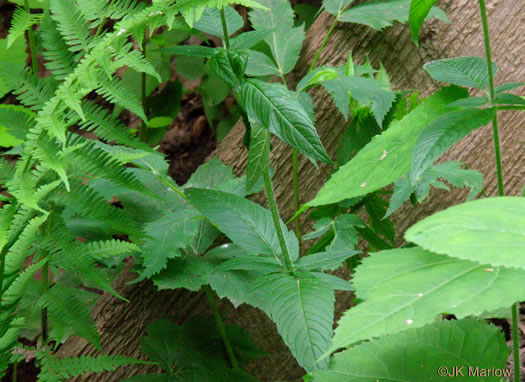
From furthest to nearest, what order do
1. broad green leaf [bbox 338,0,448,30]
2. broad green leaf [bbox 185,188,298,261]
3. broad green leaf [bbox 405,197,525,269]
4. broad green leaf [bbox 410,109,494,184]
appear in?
broad green leaf [bbox 338,0,448,30] < broad green leaf [bbox 185,188,298,261] < broad green leaf [bbox 410,109,494,184] < broad green leaf [bbox 405,197,525,269]

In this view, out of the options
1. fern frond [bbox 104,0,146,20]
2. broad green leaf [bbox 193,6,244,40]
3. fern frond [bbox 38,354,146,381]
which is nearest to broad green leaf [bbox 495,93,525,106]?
broad green leaf [bbox 193,6,244,40]

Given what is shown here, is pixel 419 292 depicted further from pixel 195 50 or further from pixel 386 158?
pixel 195 50

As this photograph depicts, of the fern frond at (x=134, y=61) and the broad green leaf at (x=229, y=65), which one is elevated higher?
the broad green leaf at (x=229, y=65)

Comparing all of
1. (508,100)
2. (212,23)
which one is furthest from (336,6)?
(508,100)

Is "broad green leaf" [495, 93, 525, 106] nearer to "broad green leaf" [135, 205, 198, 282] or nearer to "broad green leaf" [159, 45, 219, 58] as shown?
"broad green leaf" [159, 45, 219, 58]

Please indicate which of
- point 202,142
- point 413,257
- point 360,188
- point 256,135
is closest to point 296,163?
point 256,135

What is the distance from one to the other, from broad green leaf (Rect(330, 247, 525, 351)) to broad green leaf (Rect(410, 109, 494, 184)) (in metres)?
0.13

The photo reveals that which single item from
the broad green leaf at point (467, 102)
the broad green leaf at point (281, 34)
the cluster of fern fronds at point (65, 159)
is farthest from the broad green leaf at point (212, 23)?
the broad green leaf at point (467, 102)

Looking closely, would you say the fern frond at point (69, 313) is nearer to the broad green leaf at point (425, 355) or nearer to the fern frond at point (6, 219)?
Result: the fern frond at point (6, 219)

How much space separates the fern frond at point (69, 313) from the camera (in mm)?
1020

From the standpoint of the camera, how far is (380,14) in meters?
1.35

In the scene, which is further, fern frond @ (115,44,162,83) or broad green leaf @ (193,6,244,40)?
broad green leaf @ (193,6,244,40)

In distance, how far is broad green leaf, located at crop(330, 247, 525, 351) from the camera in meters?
0.52

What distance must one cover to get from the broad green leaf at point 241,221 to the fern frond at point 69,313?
32 cm
